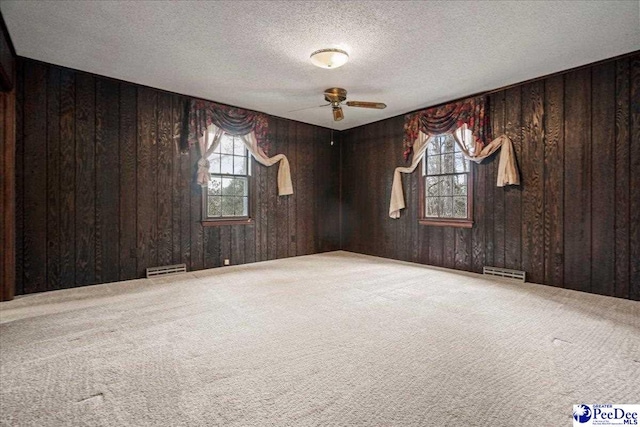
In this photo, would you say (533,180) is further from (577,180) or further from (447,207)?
(447,207)

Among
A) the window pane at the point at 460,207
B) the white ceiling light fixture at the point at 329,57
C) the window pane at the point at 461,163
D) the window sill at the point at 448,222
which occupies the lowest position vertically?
the window sill at the point at 448,222

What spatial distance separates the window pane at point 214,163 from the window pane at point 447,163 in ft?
11.3

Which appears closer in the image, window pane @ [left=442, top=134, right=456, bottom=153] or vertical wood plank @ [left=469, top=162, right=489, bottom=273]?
vertical wood plank @ [left=469, top=162, right=489, bottom=273]

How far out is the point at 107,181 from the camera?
3957 millimetres

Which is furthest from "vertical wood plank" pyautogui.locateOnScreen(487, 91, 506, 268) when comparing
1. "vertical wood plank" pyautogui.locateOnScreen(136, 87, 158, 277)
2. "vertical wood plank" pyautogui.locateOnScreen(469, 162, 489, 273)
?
"vertical wood plank" pyautogui.locateOnScreen(136, 87, 158, 277)

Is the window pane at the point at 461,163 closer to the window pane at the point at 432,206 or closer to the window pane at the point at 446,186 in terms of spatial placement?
the window pane at the point at 446,186

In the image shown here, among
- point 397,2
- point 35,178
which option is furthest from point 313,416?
point 35,178

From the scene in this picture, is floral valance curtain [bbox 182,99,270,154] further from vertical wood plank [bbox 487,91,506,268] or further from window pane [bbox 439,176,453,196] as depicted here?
vertical wood plank [bbox 487,91,506,268]

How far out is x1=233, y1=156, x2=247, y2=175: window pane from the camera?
5.18 m

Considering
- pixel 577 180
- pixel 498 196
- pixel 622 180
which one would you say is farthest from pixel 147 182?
pixel 622 180

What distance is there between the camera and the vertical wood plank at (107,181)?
3.90 m

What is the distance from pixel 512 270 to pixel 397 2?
3.43 meters

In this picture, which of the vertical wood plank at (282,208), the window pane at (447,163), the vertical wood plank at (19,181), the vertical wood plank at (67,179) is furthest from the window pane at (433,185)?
the vertical wood plank at (19,181)

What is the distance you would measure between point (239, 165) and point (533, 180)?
414 centimetres
